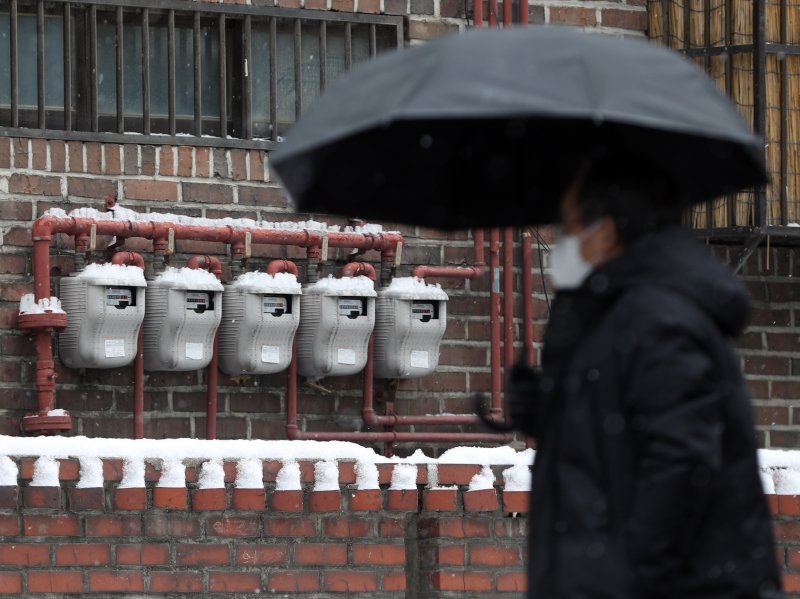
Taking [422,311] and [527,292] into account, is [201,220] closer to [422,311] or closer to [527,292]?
[422,311]

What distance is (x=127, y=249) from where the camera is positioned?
668 centimetres

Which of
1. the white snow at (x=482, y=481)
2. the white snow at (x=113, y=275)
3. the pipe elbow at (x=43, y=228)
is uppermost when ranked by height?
the pipe elbow at (x=43, y=228)

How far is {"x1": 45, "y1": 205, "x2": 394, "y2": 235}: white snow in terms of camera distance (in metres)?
6.59

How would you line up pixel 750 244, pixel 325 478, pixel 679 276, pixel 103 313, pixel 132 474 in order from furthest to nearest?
pixel 750 244 → pixel 103 313 → pixel 325 478 → pixel 132 474 → pixel 679 276

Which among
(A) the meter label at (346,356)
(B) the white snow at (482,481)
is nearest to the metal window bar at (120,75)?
(A) the meter label at (346,356)

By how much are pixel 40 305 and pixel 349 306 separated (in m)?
1.19

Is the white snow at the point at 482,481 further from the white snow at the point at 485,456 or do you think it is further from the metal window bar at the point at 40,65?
the metal window bar at the point at 40,65

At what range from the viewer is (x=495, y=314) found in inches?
282

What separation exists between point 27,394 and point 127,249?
0.67 meters

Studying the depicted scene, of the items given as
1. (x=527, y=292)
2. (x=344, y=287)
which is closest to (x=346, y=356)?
(x=344, y=287)

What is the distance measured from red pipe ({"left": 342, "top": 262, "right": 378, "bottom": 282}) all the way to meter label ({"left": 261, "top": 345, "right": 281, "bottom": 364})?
0.43 meters

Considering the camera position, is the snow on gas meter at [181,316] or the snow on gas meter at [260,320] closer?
the snow on gas meter at [181,316]

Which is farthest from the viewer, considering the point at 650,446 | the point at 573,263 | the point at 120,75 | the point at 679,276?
the point at 120,75

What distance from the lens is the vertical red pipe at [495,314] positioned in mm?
7109
